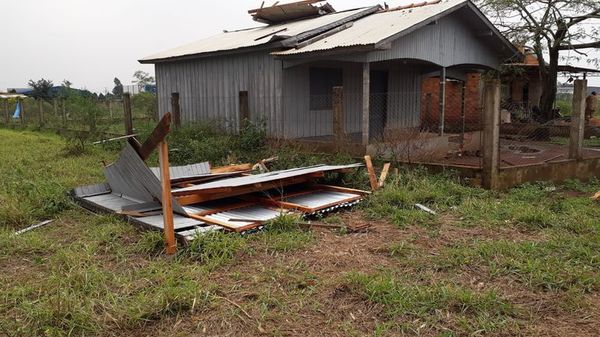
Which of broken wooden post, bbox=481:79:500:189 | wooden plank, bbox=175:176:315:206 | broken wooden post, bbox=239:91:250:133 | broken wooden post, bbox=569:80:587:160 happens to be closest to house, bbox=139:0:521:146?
broken wooden post, bbox=239:91:250:133

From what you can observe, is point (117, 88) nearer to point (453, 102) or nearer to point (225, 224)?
point (453, 102)

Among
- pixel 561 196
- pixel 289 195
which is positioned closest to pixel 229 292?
pixel 289 195

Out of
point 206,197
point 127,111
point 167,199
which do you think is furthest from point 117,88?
point 167,199

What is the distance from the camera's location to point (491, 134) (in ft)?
22.7

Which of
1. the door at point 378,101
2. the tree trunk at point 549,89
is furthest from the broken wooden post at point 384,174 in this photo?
the tree trunk at point 549,89

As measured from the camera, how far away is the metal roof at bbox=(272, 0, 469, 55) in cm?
935

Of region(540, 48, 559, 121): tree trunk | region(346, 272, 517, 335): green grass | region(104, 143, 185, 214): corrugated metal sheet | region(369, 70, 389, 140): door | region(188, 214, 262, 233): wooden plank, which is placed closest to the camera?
region(346, 272, 517, 335): green grass

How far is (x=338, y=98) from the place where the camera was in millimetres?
8508

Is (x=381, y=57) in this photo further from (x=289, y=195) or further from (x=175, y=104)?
(x=175, y=104)

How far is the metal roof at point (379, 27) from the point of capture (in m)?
9.35

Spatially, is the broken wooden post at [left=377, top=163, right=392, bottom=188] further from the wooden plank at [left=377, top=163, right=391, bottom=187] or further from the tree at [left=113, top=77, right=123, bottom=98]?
the tree at [left=113, top=77, right=123, bottom=98]

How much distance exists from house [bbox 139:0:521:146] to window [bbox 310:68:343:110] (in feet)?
0.08

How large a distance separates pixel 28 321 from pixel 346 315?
218cm

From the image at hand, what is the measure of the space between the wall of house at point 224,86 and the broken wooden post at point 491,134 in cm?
516
